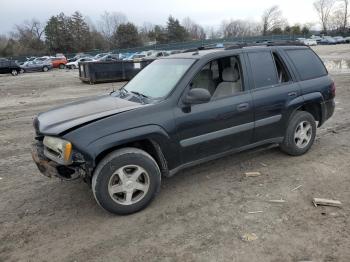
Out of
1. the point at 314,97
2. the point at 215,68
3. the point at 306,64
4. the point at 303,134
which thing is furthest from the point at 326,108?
the point at 215,68

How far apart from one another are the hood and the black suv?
0.7 inches

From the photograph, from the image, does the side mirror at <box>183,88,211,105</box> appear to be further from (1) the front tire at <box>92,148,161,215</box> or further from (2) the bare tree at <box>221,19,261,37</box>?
(2) the bare tree at <box>221,19,261,37</box>

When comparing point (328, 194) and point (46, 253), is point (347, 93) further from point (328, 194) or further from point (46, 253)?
point (46, 253)

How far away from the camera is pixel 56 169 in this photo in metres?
3.68

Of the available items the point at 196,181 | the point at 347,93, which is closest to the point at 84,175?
the point at 196,181

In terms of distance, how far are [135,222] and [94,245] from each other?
0.53 m

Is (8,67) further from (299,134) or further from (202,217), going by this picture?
(202,217)

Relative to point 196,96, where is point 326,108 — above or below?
below

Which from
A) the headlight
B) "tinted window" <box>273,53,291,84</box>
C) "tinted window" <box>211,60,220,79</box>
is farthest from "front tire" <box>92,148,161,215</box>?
"tinted window" <box>273,53,291,84</box>

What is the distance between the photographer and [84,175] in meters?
3.63

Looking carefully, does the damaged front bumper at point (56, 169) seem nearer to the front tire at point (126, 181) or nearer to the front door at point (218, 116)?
the front tire at point (126, 181)

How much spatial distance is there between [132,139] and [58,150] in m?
0.79

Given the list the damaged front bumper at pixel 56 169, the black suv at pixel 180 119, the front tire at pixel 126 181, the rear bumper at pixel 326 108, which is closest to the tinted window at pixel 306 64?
the black suv at pixel 180 119

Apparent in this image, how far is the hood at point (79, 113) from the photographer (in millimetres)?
3678
